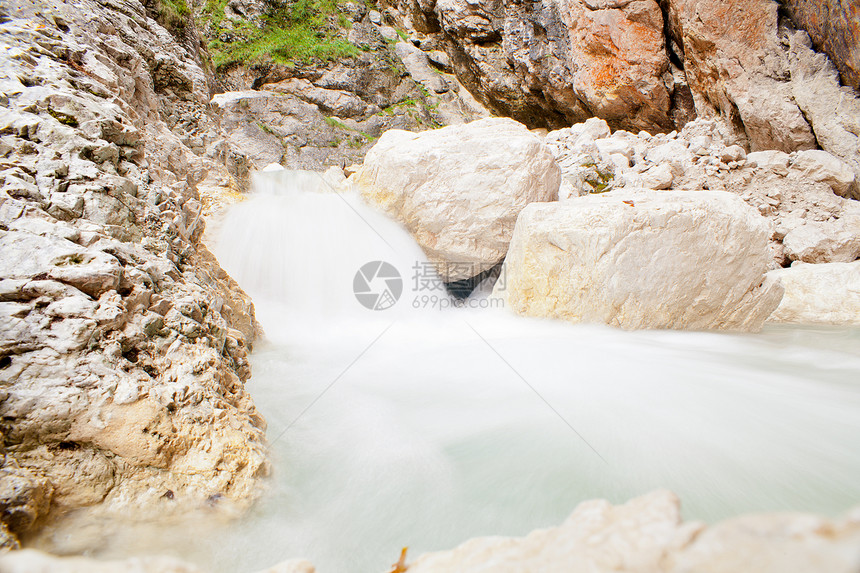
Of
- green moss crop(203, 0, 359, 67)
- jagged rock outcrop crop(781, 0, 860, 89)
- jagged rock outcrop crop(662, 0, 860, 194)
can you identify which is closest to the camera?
jagged rock outcrop crop(781, 0, 860, 89)

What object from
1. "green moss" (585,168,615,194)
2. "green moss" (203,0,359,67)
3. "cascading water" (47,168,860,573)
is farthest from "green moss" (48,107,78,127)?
"green moss" (203,0,359,67)

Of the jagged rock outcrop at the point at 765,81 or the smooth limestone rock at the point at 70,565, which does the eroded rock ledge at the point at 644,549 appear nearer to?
the smooth limestone rock at the point at 70,565

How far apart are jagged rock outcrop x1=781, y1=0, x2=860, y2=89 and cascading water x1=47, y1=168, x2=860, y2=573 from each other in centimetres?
491

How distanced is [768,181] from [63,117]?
8.15 m

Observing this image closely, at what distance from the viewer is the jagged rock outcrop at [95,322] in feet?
3.60

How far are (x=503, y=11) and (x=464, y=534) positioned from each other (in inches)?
581

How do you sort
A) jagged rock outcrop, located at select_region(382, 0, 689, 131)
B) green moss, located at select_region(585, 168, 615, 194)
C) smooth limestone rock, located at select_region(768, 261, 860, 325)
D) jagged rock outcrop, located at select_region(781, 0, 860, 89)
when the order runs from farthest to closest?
jagged rock outcrop, located at select_region(382, 0, 689, 131) < jagged rock outcrop, located at select_region(781, 0, 860, 89) < green moss, located at select_region(585, 168, 615, 194) < smooth limestone rock, located at select_region(768, 261, 860, 325)

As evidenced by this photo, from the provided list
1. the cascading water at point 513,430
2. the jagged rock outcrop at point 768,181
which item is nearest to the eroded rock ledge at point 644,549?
the cascading water at point 513,430

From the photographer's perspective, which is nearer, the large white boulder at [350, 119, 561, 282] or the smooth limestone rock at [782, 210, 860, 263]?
the large white boulder at [350, 119, 561, 282]

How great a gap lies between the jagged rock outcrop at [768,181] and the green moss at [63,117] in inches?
179

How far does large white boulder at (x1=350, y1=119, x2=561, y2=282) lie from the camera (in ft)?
13.5

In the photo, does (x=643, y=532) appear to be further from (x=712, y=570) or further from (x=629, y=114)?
(x=629, y=114)

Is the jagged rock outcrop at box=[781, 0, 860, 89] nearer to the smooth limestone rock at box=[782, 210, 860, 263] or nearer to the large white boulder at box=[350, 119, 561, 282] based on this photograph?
the smooth limestone rock at box=[782, 210, 860, 263]

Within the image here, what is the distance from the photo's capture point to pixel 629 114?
408 inches
